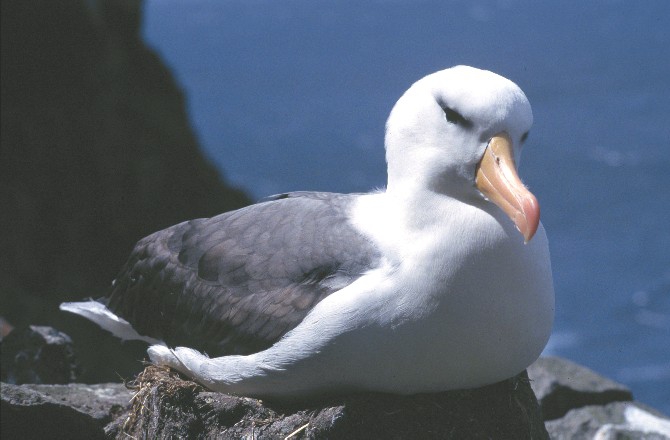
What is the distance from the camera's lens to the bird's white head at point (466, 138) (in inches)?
154

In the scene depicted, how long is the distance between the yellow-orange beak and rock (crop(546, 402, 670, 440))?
9.35 feet

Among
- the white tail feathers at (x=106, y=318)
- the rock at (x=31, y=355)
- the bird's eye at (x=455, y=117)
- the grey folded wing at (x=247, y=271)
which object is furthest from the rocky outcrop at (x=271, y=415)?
the bird's eye at (x=455, y=117)

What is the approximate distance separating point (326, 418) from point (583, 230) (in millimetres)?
22962

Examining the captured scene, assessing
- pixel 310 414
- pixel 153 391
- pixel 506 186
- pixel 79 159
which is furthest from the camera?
pixel 79 159

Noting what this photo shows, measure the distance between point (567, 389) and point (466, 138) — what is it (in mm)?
3093

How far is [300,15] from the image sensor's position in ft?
134

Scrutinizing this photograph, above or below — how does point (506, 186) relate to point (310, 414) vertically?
above

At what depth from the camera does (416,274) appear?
414 cm

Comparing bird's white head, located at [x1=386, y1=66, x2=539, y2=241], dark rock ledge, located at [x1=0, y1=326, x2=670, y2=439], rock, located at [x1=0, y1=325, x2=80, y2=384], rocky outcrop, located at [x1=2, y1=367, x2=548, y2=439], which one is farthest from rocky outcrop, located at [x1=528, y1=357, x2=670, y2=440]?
rock, located at [x1=0, y1=325, x2=80, y2=384]

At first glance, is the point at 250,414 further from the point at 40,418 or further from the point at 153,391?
A: the point at 40,418

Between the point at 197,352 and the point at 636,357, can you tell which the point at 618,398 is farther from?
the point at 636,357

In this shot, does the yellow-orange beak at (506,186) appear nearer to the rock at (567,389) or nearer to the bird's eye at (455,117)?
the bird's eye at (455,117)

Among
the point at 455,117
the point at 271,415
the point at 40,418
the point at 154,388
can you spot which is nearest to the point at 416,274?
the point at 455,117

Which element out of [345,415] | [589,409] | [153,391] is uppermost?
[589,409]
